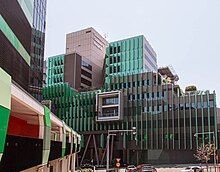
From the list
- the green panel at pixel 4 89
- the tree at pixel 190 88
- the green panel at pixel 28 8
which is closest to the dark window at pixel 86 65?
the tree at pixel 190 88

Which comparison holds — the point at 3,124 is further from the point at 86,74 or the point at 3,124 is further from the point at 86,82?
the point at 86,74

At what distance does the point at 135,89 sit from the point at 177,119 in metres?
13.6

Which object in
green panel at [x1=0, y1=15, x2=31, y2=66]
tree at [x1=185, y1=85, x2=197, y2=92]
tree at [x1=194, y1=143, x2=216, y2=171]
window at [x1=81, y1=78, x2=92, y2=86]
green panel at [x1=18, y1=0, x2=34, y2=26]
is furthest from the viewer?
window at [x1=81, y1=78, x2=92, y2=86]

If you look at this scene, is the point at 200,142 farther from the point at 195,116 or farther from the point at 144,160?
the point at 144,160

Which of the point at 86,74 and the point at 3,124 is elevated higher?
the point at 86,74

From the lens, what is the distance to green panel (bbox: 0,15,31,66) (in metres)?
32.8

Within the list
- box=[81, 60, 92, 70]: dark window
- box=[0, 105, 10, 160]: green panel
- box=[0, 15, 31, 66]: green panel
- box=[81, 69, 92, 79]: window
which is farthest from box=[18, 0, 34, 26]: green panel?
box=[81, 69, 92, 79]: window

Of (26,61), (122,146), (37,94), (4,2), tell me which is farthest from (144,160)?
(4,2)

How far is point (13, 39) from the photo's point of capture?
36625 mm

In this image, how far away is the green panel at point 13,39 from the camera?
3281cm

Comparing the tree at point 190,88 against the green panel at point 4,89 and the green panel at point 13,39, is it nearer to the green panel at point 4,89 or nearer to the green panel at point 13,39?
the green panel at point 13,39

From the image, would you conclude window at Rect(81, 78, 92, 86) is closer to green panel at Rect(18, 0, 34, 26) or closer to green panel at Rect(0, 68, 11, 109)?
green panel at Rect(18, 0, 34, 26)

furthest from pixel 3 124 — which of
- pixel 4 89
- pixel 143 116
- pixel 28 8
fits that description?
pixel 143 116

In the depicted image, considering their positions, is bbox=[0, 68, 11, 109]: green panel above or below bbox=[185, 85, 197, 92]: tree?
below
